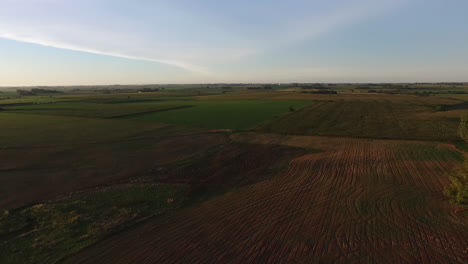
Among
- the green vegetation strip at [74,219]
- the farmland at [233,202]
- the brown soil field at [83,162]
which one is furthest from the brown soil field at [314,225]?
the brown soil field at [83,162]

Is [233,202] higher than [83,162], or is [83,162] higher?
[233,202]

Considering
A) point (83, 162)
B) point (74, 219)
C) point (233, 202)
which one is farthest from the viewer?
point (83, 162)

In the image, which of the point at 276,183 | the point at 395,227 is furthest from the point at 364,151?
the point at 395,227

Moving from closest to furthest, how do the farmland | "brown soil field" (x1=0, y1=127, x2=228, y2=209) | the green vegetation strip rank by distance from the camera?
the farmland < the green vegetation strip < "brown soil field" (x1=0, y1=127, x2=228, y2=209)

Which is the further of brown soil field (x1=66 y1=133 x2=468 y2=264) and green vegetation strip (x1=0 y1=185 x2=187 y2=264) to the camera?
green vegetation strip (x1=0 y1=185 x2=187 y2=264)

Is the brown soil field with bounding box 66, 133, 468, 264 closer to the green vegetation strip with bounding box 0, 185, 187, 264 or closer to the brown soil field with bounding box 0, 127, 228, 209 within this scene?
the green vegetation strip with bounding box 0, 185, 187, 264

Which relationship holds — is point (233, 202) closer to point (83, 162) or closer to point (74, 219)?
point (74, 219)

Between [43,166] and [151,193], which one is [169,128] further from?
[151,193]

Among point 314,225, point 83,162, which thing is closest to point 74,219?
point 83,162

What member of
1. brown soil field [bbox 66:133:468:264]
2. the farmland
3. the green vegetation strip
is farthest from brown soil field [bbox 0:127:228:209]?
brown soil field [bbox 66:133:468:264]
